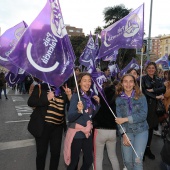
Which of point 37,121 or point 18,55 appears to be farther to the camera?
point 37,121

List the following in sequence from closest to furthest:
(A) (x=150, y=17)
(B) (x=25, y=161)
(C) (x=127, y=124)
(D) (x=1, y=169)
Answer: (C) (x=127, y=124) < (D) (x=1, y=169) < (B) (x=25, y=161) < (A) (x=150, y=17)

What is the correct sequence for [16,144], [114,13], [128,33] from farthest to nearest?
[114,13] → [16,144] → [128,33]

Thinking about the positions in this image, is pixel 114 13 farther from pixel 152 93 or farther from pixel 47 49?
pixel 47 49

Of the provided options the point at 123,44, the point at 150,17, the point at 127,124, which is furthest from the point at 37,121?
the point at 150,17

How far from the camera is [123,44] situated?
482 centimetres

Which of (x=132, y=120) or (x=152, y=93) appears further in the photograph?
(x=152, y=93)

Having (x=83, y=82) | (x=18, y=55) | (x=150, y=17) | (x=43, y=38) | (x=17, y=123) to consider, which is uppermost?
(x=150, y=17)

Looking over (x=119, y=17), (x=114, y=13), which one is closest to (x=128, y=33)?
(x=119, y=17)

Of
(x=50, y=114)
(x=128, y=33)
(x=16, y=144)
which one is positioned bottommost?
(x=16, y=144)

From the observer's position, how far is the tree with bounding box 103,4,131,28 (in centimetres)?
3146

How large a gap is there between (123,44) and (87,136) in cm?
232

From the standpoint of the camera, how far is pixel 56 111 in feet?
11.1

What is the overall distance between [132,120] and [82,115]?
2.19ft

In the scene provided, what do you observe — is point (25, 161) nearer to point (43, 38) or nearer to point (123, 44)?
point (43, 38)
